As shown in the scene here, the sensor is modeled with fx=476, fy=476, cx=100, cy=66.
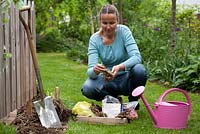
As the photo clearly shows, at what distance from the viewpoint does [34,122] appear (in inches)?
157

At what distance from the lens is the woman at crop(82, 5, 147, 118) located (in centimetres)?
445

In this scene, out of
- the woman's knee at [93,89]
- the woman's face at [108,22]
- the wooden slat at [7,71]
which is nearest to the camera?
Answer: the wooden slat at [7,71]

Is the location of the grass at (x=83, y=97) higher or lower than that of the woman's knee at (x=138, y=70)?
lower

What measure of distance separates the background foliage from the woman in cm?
186

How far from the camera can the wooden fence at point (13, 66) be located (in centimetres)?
412

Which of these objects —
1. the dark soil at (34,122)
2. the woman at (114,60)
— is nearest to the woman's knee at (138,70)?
the woman at (114,60)

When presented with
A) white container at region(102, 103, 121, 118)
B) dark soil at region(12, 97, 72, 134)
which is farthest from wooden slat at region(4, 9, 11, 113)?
white container at region(102, 103, 121, 118)

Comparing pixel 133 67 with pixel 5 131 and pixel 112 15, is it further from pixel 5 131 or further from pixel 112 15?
pixel 5 131

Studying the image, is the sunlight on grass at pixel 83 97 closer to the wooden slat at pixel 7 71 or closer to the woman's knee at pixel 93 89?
the woman's knee at pixel 93 89

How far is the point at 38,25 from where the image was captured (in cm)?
1471

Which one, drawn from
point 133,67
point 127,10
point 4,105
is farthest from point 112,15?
point 127,10

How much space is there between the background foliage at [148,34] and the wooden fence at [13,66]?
2.38 metres

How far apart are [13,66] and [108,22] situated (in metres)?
0.97

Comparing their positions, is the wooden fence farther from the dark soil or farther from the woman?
the woman
